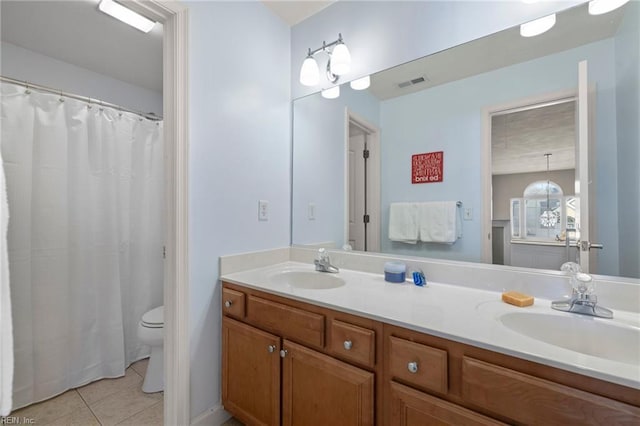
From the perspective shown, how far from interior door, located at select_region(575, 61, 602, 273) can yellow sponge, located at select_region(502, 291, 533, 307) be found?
0.26m

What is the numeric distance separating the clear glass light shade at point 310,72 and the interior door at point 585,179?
49.4 inches

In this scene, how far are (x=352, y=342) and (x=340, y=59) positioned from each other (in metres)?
1.45

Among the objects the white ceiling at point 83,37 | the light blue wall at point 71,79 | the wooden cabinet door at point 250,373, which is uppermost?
the white ceiling at point 83,37

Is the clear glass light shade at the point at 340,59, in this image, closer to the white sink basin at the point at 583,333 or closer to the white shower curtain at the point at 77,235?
the white sink basin at the point at 583,333

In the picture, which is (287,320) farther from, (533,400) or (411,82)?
(411,82)

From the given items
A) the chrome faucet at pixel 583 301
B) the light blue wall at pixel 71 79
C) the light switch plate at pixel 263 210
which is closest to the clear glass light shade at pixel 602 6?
the chrome faucet at pixel 583 301

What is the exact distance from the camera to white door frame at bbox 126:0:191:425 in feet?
4.24

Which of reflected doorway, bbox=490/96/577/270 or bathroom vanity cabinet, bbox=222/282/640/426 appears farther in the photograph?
reflected doorway, bbox=490/96/577/270

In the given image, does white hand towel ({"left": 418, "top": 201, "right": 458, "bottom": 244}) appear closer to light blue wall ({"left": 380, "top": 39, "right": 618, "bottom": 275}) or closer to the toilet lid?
light blue wall ({"left": 380, "top": 39, "right": 618, "bottom": 275})

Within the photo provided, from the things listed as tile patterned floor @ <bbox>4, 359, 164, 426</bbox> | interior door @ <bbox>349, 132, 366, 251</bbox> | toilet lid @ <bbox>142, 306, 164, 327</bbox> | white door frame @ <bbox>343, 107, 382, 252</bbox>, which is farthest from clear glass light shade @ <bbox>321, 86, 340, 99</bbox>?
tile patterned floor @ <bbox>4, 359, 164, 426</bbox>

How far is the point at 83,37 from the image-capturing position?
6.03ft

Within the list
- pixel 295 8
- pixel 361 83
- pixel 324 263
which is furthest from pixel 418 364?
pixel 295 8

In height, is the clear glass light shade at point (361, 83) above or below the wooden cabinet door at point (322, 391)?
above

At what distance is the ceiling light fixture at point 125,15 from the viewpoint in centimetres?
155
